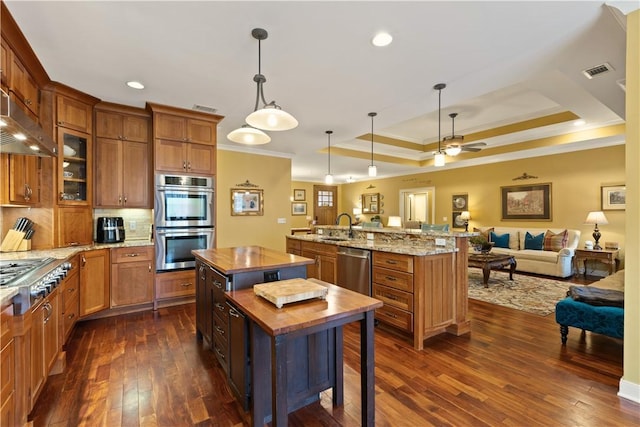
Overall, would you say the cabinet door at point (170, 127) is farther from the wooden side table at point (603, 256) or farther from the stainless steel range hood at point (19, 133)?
the wooden side table at point (603, 256)

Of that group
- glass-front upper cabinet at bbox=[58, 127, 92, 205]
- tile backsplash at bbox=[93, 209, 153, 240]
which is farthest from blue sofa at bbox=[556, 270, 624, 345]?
glass-front upper cabinet at bbox=[58, 127, 92, 205]

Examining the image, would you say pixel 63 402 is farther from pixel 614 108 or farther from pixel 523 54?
pixel 614 108

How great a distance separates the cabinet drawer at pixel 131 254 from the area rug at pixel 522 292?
4.66m

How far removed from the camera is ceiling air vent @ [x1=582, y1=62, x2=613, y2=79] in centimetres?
269

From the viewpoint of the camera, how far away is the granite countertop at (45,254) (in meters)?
1.41

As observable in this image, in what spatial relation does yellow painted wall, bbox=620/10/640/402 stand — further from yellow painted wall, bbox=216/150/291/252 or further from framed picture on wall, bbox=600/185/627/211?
yellow painted wall, bbox=216/150/291/252

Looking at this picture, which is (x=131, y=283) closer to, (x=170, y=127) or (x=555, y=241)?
(x=170, y=127)

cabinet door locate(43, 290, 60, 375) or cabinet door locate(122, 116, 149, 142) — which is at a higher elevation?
cabinet door locate(122, 116, 149, 142)

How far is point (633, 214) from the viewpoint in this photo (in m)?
1.95

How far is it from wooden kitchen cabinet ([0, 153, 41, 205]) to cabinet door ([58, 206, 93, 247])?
14.5 inches

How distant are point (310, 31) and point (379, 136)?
4.71 meters

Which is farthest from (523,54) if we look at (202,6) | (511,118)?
(511,118)

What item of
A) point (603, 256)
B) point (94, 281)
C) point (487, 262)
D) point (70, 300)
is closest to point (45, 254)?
point (70, 300)

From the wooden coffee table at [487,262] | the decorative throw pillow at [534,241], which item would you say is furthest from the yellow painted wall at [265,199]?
the decorative throw pillow at [534,241]
